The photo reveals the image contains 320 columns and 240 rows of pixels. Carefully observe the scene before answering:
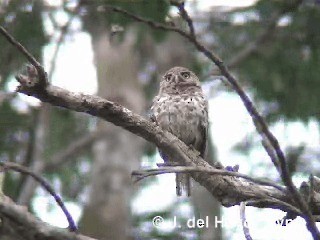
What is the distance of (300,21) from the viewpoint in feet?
29.0

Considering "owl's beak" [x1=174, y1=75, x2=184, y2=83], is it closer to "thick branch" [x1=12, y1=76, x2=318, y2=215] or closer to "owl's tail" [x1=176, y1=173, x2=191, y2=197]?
"owl's tail" [x1=176, y1=173, x2=191, y2=197]

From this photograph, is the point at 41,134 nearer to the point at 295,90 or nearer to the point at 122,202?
the point at 122,202

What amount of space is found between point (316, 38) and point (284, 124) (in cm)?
115

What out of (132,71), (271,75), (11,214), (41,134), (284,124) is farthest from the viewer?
(132,71)

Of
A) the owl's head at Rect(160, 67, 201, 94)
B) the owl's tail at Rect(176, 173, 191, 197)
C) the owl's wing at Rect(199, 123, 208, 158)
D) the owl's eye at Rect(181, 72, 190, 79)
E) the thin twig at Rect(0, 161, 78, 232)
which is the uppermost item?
the owl's eye at Rect(181, 72, 190, 79)

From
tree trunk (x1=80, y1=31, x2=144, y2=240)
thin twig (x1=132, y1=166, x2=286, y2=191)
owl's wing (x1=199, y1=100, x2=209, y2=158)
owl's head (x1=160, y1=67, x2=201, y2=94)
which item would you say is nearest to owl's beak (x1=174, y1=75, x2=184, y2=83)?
owl's head (x1=160, y1=67, x2=201, y2=94)

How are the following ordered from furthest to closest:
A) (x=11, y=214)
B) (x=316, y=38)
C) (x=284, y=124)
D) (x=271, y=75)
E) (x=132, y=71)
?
(x=132, y=71)
(x=271, y=75)
(x=284, y=124)
(x=316, y=38)
(x=11, y=214)

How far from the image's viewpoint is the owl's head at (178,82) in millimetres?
7338

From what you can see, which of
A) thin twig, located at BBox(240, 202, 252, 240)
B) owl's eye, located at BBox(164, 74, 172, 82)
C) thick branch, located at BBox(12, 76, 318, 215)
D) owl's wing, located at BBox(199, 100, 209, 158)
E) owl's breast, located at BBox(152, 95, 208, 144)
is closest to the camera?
thin twig, located at BBox(240, 202, 252, 240)

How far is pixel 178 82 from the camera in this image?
7.42 metres

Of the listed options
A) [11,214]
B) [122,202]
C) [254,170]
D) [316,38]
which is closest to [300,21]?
[316,38]

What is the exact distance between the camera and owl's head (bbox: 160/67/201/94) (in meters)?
7.34

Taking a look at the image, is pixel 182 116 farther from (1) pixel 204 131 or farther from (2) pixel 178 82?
(2) pixel 178 82

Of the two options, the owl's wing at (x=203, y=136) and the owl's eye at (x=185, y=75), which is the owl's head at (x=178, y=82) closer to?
the owl's eye at (x=185, y=75)
